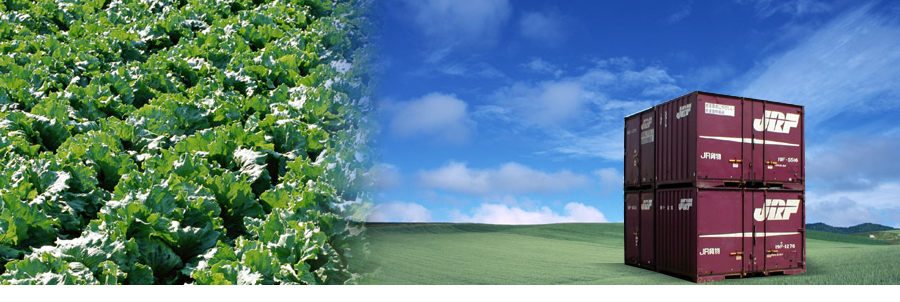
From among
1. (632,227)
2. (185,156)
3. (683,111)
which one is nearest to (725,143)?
(683,111)

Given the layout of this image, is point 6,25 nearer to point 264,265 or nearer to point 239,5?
point 239,5

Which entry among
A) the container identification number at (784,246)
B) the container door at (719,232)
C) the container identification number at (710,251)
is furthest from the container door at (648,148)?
the container identification number at (784,246)

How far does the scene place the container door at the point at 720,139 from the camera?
992 cm

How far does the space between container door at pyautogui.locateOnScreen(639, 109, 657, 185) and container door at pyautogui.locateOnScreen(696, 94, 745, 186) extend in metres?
1.45

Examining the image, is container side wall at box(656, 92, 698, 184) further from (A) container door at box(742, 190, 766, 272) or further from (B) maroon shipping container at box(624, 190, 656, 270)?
(A) container door at box(742, 190, 766, 272)

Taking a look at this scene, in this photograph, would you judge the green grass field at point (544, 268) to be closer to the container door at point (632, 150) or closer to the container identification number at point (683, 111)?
the container door at point (632, 150)

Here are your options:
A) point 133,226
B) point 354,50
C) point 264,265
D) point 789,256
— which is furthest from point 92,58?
point 789,256

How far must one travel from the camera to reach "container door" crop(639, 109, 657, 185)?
11.4m

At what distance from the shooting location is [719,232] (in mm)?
10000

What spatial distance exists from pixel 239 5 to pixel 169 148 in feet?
24.5

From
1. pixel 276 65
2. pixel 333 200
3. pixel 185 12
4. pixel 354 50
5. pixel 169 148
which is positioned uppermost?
pixel 185 12

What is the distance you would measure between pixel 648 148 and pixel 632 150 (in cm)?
65

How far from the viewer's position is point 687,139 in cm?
1016

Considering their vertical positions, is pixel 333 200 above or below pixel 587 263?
above
